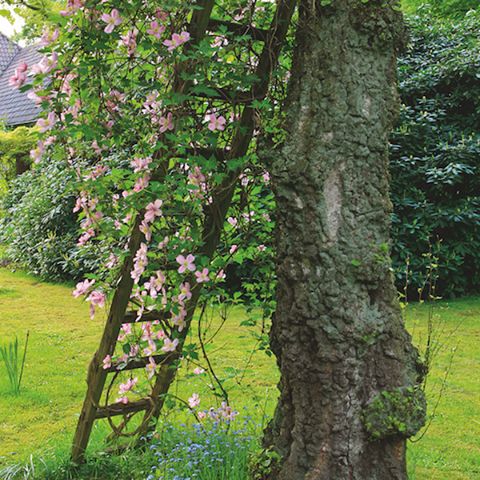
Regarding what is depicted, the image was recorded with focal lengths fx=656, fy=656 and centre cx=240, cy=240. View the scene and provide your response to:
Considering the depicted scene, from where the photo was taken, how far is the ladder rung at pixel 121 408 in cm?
304

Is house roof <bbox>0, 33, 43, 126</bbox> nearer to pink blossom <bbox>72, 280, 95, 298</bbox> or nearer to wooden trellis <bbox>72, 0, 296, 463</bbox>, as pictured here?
wooden trellis <bbox>72, 0, 296, 463</bbox>

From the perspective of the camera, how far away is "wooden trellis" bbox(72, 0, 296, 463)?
8.66 ft

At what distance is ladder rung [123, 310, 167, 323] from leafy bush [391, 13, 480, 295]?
14.4 ft

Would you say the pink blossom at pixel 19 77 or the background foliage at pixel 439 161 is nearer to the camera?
the pink blossom at pixel 19 77

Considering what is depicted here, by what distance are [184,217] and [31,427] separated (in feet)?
6.85

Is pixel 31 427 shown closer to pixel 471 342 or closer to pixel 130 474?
pixel 130 474

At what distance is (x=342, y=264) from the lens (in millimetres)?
2270

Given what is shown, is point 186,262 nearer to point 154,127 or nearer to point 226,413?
point 154,127

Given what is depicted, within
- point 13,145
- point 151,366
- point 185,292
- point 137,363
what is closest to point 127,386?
point 137,363

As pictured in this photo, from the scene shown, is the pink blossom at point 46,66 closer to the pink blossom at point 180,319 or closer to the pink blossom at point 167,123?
the pink blossom at point 167,123

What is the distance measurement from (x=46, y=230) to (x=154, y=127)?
23.9ft

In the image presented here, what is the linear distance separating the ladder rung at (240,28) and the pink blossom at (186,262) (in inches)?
37.1

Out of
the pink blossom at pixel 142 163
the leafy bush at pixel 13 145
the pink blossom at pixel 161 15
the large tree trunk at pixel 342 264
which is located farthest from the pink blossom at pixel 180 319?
the leafy bush at pixel 13 145

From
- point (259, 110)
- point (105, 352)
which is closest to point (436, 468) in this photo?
point (105, 352)
